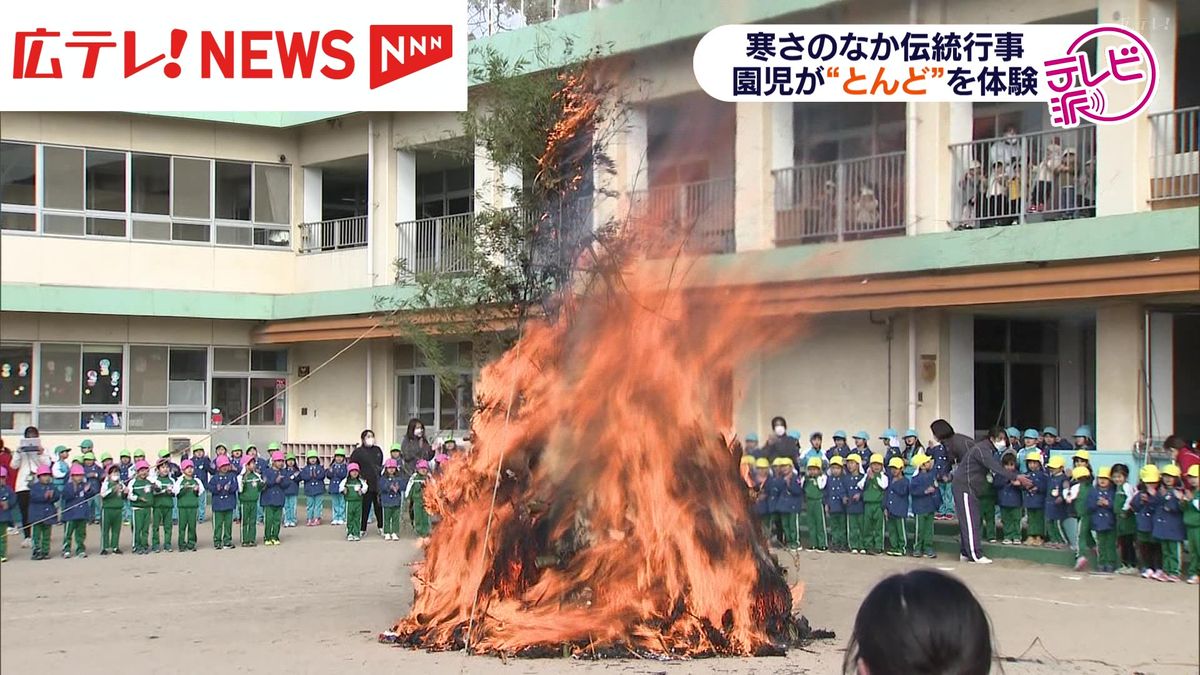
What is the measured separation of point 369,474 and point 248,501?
1528mm

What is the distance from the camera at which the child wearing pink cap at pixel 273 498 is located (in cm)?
1483

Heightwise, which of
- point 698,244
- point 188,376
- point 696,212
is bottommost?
point 188,376

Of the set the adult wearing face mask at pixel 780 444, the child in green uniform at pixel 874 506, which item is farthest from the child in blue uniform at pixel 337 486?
the adult wearing face mask at pixel 780 444

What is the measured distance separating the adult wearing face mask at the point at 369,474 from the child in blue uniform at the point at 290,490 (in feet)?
2.47

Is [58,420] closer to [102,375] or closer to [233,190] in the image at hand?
[102,375]

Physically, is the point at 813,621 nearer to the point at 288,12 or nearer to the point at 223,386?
the point at 288,12

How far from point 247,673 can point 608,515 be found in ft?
7.31

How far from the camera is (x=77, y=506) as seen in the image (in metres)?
9.86

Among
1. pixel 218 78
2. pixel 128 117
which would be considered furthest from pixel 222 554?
pixel 128 117

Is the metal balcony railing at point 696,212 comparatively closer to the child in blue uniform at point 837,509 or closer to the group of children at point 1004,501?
the group of children at point 1004,501

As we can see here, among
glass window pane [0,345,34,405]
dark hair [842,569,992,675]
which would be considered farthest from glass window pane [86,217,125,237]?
dark hair [842,569,992,675]

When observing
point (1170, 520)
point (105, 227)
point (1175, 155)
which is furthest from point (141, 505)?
point (1175, 155)

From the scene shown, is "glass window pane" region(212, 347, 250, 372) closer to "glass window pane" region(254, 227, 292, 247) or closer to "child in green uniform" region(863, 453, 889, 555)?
"glass window pane" region(254, 227, 292, 247)

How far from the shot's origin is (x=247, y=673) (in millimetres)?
6906
